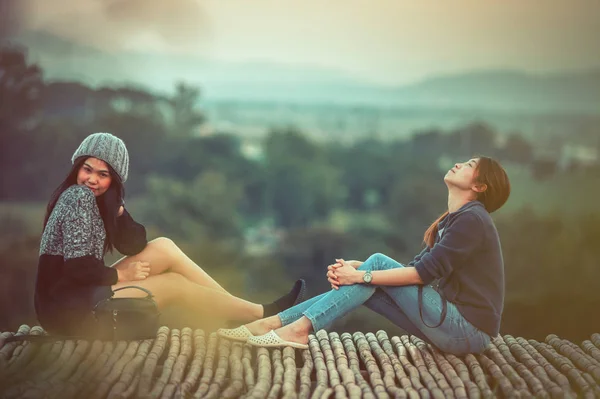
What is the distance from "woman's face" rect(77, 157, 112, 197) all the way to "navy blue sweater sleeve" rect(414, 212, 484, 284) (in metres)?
1.67

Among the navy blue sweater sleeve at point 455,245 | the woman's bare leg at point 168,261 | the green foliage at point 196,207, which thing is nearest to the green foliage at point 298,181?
the green foliage at point 196,207

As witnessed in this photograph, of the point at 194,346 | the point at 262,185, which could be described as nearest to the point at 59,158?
the point at 262,185

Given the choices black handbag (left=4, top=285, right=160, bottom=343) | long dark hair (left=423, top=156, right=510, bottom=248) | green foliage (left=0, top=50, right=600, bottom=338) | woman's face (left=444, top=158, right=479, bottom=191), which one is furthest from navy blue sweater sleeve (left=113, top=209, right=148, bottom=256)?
green foliage (left=0, top=50, right=600, bottom=338)

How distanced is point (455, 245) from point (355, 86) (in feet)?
15.7

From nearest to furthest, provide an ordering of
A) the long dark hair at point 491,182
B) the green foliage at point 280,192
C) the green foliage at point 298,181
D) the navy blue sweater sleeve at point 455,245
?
1. the navy blue sweater sleeve at point 455,245
2. the long dark hair at point 491,182
3. the green foliage at point 280,192
4. the green foliage at point 298,181

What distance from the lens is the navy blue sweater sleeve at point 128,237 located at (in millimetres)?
4367

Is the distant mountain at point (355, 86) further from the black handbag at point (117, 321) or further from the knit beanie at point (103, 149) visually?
the black handbag at point (117, 321)

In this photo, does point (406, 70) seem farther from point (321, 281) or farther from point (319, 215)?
point (321, 281)

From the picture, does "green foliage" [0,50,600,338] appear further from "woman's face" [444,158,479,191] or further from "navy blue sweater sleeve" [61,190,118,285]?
"woman's face" [444,158,479,191]

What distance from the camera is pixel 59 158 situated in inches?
320

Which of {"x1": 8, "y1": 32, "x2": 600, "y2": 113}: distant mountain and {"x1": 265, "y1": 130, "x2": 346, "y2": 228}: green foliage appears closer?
{"x1": 8, "y1": 32, "x2": 600, "y2": 113}: distant mountain

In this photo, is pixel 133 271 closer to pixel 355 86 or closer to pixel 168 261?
pixel 168 261

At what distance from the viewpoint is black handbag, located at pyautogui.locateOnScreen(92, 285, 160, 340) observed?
414 centimetres

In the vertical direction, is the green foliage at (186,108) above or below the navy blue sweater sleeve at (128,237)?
above
